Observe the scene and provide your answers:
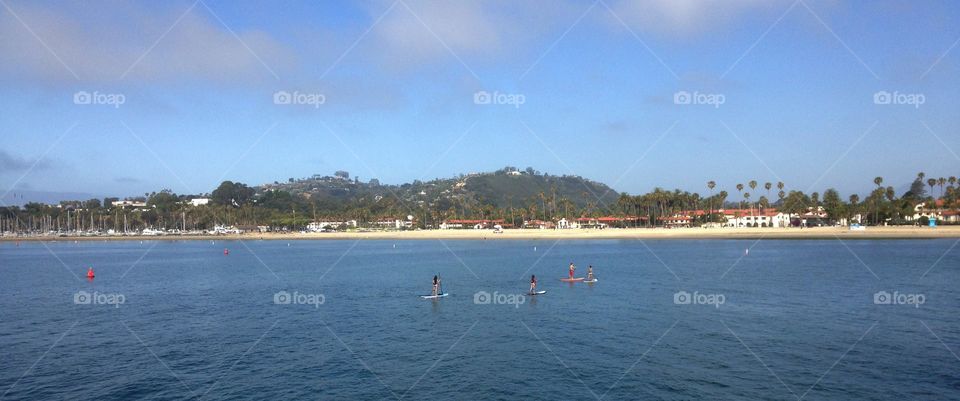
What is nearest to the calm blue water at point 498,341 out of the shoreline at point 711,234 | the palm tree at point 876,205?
the shoreline at point 711,234

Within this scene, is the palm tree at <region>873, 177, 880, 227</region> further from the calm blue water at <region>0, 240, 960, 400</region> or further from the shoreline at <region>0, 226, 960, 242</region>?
the calm blue water at <region>0, 240, 960, 400</region>

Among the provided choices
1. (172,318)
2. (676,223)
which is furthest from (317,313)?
(676,223)

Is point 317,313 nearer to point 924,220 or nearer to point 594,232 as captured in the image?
point 594,232

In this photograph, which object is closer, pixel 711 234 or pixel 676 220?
pixel 711 234

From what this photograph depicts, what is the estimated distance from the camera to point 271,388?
22.7 meters

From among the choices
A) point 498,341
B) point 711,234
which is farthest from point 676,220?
point 498,341

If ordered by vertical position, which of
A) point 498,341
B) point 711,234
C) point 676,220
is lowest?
point 498,341

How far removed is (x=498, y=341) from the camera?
98.6 feet

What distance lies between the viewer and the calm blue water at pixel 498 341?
22438 millimetres

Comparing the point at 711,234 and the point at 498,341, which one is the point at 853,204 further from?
the point at 498,341

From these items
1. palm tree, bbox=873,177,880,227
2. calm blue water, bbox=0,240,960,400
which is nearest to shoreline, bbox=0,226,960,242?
palm tree, bbox=873,177,880,227

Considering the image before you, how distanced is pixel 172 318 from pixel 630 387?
28341 mm

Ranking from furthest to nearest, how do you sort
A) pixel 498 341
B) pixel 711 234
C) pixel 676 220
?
pixel 676 220, pixel 711 234, pixel 498 341

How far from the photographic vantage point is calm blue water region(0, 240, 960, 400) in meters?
22.4
